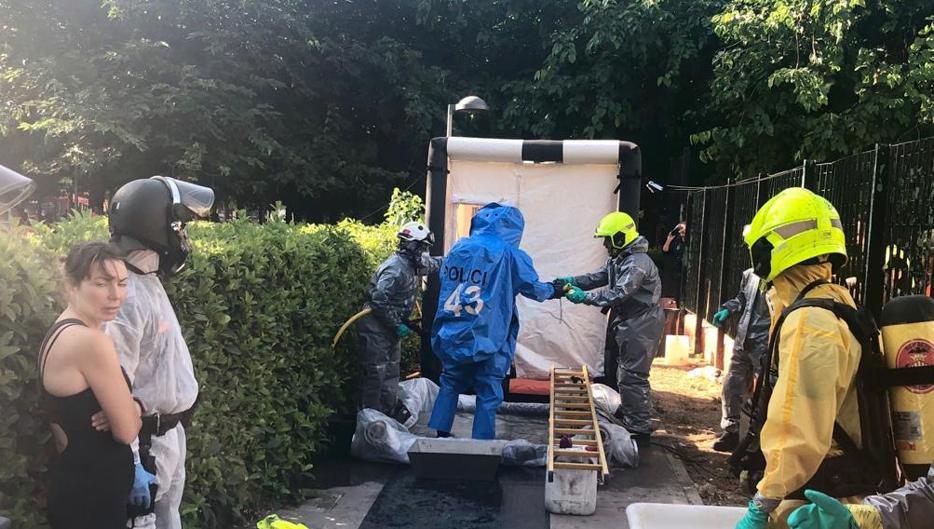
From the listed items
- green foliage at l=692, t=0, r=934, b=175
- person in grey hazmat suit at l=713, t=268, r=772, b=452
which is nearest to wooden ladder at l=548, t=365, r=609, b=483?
person in grey hazmat suit at l=713, t=268, r=772, b=452

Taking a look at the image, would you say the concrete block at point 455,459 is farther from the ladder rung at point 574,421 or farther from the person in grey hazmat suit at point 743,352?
the person in grey hazmat suit at point 743,352

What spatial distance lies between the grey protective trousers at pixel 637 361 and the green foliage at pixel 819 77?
21.4ft

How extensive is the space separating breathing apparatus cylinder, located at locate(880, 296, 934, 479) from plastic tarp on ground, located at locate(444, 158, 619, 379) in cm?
536

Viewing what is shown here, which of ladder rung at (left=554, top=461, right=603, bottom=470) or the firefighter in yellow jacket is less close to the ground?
the firefighter in yellow jacket

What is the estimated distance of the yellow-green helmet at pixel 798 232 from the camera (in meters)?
2.46

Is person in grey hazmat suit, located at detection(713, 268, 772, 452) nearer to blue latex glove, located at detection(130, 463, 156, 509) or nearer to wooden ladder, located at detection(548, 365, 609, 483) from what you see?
wooden ladder, located at detection(548, 365, 609, 483)

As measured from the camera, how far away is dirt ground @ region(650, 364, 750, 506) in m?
5.78

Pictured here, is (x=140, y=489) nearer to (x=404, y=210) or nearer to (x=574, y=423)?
(x=574, y=423)

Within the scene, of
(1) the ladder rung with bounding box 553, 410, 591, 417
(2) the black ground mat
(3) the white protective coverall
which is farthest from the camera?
(1) the ladder rung with bounding box 553, 410, 591, 417

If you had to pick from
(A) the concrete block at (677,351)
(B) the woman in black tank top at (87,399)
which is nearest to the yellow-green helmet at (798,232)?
(B) the woman in black tank top at (87,399)

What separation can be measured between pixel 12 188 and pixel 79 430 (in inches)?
33.7

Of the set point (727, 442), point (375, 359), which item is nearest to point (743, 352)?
point (727, 442)

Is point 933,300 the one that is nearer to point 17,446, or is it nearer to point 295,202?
point 17,446

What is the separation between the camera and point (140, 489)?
8.69 feet
